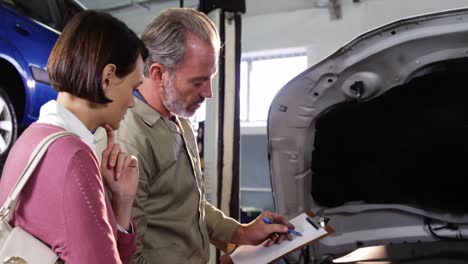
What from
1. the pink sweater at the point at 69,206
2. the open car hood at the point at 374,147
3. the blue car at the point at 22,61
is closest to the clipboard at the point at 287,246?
the open car hood at the point at 374,147

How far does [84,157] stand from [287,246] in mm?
873

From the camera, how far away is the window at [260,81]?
17.7ft

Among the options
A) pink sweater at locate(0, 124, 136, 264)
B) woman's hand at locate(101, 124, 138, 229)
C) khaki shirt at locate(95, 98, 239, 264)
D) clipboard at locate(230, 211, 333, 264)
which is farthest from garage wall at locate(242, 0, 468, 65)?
pink sweater at locate(0, 124, 136, 264)

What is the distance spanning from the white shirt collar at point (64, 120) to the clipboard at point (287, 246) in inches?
31.3

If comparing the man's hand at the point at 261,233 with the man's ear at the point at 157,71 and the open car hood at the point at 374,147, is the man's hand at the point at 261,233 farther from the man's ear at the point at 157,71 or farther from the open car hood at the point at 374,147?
the man's ear at the point at 157,71

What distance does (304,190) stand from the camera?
5.96 ft

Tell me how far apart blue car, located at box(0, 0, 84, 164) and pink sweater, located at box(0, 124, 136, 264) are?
2.08 meters

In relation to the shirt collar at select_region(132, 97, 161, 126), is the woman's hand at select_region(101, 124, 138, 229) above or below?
below

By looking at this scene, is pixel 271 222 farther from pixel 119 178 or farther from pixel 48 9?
pixel 48 9

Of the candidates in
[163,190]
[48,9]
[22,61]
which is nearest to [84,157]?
[163,190]

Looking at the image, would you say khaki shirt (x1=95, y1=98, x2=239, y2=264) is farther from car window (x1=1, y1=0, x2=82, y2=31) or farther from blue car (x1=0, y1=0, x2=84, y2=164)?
car window (x1=1, y1=0, x2=82, y2=31)

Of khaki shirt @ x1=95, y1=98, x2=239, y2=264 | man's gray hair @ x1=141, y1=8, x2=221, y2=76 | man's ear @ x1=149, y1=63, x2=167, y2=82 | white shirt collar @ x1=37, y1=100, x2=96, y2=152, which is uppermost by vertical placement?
man's gray hair @ x1=141, y1=8, x2=221, y2=76

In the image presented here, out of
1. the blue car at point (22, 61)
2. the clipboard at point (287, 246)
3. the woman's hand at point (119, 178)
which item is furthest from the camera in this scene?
the blue car at point (22, 61)

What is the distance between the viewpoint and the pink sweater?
0.60m
